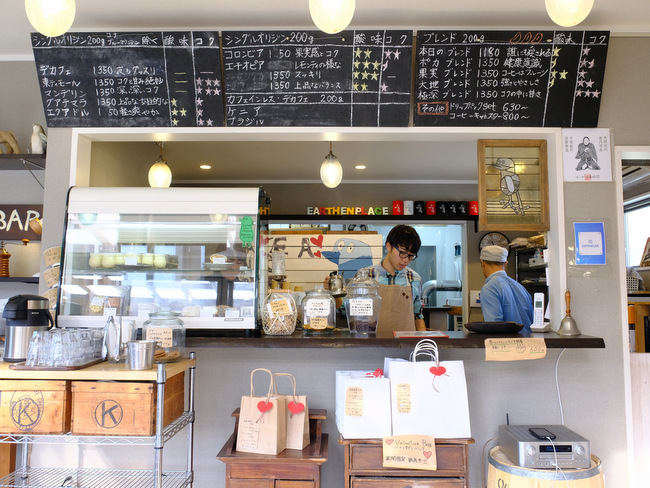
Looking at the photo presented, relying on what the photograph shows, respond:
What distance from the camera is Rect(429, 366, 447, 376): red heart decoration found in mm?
2209

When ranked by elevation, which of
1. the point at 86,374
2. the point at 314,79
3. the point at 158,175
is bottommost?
the point at 86,374

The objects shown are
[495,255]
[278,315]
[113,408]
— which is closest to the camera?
[113,408]

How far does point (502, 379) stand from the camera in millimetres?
2736

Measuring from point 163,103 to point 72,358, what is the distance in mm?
1484

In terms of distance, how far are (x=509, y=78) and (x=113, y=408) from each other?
2581 millimetres

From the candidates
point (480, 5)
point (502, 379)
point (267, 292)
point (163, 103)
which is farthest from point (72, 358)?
point (480, 5)

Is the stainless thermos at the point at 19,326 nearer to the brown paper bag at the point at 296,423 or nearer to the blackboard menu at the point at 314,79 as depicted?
the brown paper bag at the point at 296,423

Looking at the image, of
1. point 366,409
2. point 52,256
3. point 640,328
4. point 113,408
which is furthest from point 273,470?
point 640,328

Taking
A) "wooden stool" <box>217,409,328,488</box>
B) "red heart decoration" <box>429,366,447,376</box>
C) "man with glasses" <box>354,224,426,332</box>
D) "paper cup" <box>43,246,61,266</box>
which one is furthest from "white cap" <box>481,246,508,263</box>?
"paper cup" <box>43,246,61,266</box>

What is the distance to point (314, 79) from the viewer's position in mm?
2789

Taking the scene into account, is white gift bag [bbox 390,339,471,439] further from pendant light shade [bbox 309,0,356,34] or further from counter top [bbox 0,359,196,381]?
pendant light shade [bbox 309,0,356,34]

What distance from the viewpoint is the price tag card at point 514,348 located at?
2.34 m

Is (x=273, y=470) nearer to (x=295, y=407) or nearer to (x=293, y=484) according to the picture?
(x=293, y=484)

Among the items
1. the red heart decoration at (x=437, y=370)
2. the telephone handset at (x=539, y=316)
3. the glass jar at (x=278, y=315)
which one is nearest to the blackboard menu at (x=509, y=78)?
the telephone handset at (x=539, y=316)
